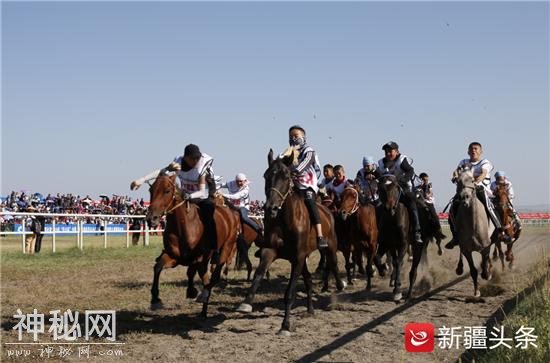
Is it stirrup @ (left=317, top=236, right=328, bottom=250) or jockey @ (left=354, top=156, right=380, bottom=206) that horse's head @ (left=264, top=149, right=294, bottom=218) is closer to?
stirrup @ (left=317, top=236, right=328, bottom=250)

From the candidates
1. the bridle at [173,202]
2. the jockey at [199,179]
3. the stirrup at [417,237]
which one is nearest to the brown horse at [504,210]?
the stirrup at [417,237]

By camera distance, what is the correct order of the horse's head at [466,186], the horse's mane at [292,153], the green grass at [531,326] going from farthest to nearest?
the horse's head at [466,186] < the horse's mane at [292,153] < the green grass at [531,326]

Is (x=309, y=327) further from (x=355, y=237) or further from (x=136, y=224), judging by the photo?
(x=136, y=224)

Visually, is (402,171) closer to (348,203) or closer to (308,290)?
(348,203)

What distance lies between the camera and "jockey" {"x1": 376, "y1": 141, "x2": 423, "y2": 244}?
1289cm

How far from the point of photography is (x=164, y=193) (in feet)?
31.7

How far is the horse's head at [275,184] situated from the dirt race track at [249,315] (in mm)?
1811

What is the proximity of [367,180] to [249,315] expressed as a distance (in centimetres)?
528

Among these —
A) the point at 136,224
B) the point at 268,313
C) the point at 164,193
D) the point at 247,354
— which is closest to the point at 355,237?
the point at 268,313

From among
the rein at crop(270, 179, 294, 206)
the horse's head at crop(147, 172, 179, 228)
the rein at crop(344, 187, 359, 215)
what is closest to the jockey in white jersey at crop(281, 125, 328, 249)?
the rein at crop(270, 179, 294, 206)

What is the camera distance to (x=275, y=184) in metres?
9.46

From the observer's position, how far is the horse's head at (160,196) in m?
9.40

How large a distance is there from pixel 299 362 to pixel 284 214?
2.92 metres

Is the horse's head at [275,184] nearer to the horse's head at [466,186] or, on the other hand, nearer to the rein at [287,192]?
the rein at [287,192]
